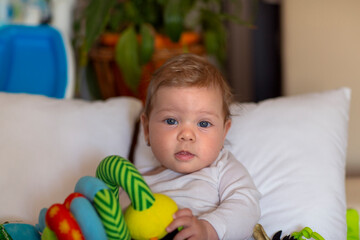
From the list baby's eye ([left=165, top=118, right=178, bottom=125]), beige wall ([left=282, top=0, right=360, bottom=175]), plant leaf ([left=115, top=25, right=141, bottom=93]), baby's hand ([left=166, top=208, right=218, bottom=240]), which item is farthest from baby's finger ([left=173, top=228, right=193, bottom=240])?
plant leaf ([left=115, top=25, right=141, bottom=93])

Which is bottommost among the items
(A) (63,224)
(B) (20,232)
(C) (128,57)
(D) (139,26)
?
(B) (20,232)

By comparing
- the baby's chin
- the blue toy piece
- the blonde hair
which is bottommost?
the blue toy piece

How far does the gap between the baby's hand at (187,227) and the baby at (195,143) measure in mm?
90

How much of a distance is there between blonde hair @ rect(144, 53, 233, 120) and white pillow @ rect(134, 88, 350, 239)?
0.58 feet

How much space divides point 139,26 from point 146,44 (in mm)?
258

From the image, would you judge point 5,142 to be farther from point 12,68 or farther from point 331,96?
point 331,96

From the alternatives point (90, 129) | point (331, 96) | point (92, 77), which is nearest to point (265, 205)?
point (331, 96)

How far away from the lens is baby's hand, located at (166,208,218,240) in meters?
0.83

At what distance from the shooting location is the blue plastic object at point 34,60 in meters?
1.84

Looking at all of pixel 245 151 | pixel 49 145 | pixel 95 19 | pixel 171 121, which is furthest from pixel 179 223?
pixel 95 19

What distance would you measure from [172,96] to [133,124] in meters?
0.38

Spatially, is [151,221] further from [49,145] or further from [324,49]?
[324,49]

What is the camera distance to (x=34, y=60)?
75.0 inches

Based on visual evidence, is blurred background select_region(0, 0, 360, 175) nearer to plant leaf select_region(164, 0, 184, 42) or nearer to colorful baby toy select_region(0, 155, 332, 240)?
plant leaf select_region(164, 0, 184, 42)
